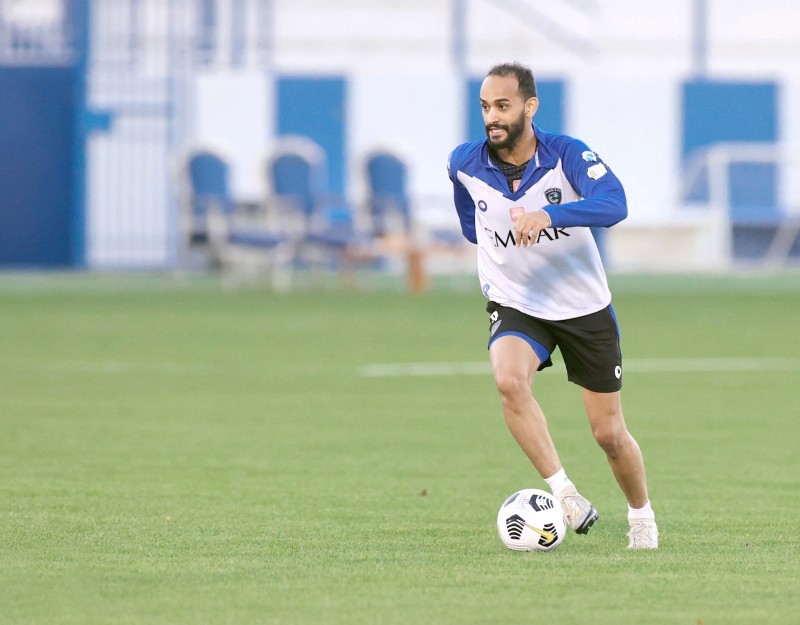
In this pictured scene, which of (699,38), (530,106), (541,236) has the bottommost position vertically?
(541,236)

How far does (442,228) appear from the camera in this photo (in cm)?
2827

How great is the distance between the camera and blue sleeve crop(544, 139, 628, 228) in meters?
5.63

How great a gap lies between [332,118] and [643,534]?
27.0m

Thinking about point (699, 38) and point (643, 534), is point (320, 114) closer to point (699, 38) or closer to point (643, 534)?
point (699, 38)

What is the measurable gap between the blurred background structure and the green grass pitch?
45.8 ft

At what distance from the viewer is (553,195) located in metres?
6.00

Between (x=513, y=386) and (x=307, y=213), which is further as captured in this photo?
(x=307, y=213)

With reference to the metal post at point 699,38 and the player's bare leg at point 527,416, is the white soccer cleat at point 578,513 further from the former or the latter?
the metal post at point 699,38

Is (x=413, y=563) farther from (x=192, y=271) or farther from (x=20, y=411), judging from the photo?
(x=192, y=271)

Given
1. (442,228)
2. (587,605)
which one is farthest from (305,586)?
(442,228)

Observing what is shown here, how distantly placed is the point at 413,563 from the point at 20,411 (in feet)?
18.3

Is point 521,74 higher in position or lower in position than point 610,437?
higher

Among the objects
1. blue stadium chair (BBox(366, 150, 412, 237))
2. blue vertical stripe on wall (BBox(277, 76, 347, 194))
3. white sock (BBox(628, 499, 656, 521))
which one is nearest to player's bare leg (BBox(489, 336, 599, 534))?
white sock (BBox(628, 499, 656, 521))

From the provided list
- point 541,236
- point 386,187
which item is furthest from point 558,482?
point 386,187
